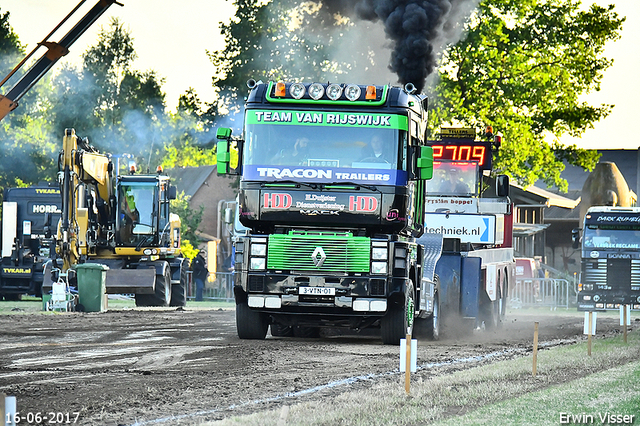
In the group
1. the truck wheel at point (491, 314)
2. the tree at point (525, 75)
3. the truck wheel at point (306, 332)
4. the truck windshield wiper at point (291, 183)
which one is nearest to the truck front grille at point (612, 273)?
the tree at point (525, 75)

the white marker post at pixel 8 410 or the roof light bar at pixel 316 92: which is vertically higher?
the roof light bar at pixel 316 92

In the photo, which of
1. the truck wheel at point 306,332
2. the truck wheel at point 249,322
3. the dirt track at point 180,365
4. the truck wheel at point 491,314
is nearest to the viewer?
the dirt track at point 180,365

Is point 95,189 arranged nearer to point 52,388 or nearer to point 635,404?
point 52,388

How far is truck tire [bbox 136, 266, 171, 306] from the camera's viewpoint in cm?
3009

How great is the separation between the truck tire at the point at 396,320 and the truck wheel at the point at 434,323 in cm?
182

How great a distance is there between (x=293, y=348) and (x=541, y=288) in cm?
2405

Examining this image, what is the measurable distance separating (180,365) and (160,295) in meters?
17.2

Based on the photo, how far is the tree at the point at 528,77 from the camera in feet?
133

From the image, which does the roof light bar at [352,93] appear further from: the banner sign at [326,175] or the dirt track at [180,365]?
the dirt track at [180,365]

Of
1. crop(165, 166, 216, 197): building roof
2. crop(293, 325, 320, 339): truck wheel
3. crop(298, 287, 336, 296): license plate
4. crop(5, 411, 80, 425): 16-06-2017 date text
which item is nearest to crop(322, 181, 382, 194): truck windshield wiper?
crop(298, 287, 336, 296): license plate

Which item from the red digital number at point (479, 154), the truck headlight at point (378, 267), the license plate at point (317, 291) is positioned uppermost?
the red digital number at point (479, 154)

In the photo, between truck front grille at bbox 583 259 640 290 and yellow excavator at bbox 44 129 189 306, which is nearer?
yellow excavator at bbox 44 129 189 306

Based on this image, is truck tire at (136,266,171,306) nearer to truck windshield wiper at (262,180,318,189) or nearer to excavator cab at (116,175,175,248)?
excavator cab at (116,175,175,248)

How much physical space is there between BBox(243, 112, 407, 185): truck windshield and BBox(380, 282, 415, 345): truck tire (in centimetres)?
190
